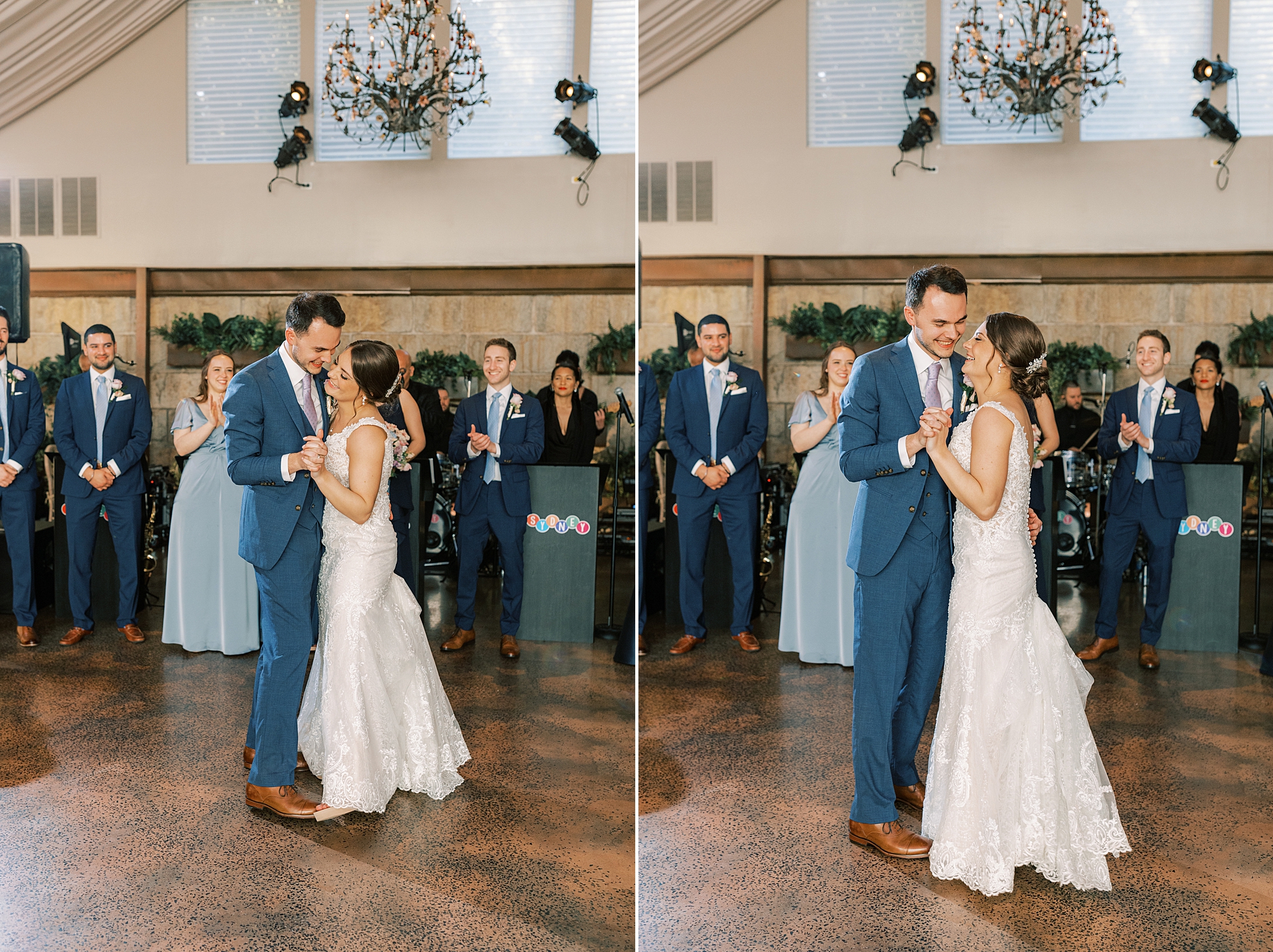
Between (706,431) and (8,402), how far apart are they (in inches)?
98.2

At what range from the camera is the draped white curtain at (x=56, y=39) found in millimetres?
2771

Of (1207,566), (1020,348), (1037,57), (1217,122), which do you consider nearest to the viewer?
(1020,348)

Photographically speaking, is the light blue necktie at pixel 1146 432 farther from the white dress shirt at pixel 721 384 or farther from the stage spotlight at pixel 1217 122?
the white dress shirt at pixel 721 384

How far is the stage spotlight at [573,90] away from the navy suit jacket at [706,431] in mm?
1238

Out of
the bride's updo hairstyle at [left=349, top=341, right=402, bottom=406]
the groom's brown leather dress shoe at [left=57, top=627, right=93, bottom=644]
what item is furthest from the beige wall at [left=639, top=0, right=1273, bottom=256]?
the groom's brown leather dress shoe at [left=57, top=627, right=93, bottom=644]

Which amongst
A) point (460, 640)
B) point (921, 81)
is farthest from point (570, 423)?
point (921, 81)

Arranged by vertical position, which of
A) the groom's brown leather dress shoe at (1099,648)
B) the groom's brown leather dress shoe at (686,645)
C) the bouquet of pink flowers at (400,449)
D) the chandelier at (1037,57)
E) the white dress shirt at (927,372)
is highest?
the chandelier at (1037,57)

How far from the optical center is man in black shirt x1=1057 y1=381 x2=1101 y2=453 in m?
3.66

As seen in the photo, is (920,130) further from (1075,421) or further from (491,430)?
(491,430)

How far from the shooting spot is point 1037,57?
3.36 m

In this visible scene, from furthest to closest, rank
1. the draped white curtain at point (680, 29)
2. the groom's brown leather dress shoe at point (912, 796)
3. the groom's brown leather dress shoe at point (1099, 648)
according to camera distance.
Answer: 1. the groom's brown leather dress shoe at point (1099, 648)
2. the draped white curtain at point (680, 29)
3. the groom's brown leather dress shoe at point (912, 796)

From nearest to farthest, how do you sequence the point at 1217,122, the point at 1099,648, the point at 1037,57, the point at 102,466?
the point at 102,466 < the point at 1037,57 < the point at 1217,122 < the point at 1099,648

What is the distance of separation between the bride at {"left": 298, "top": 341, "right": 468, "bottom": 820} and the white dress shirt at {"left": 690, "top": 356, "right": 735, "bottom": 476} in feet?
4.53

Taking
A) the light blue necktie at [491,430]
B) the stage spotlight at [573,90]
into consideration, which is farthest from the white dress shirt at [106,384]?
the stage spotlight at [573,90]
